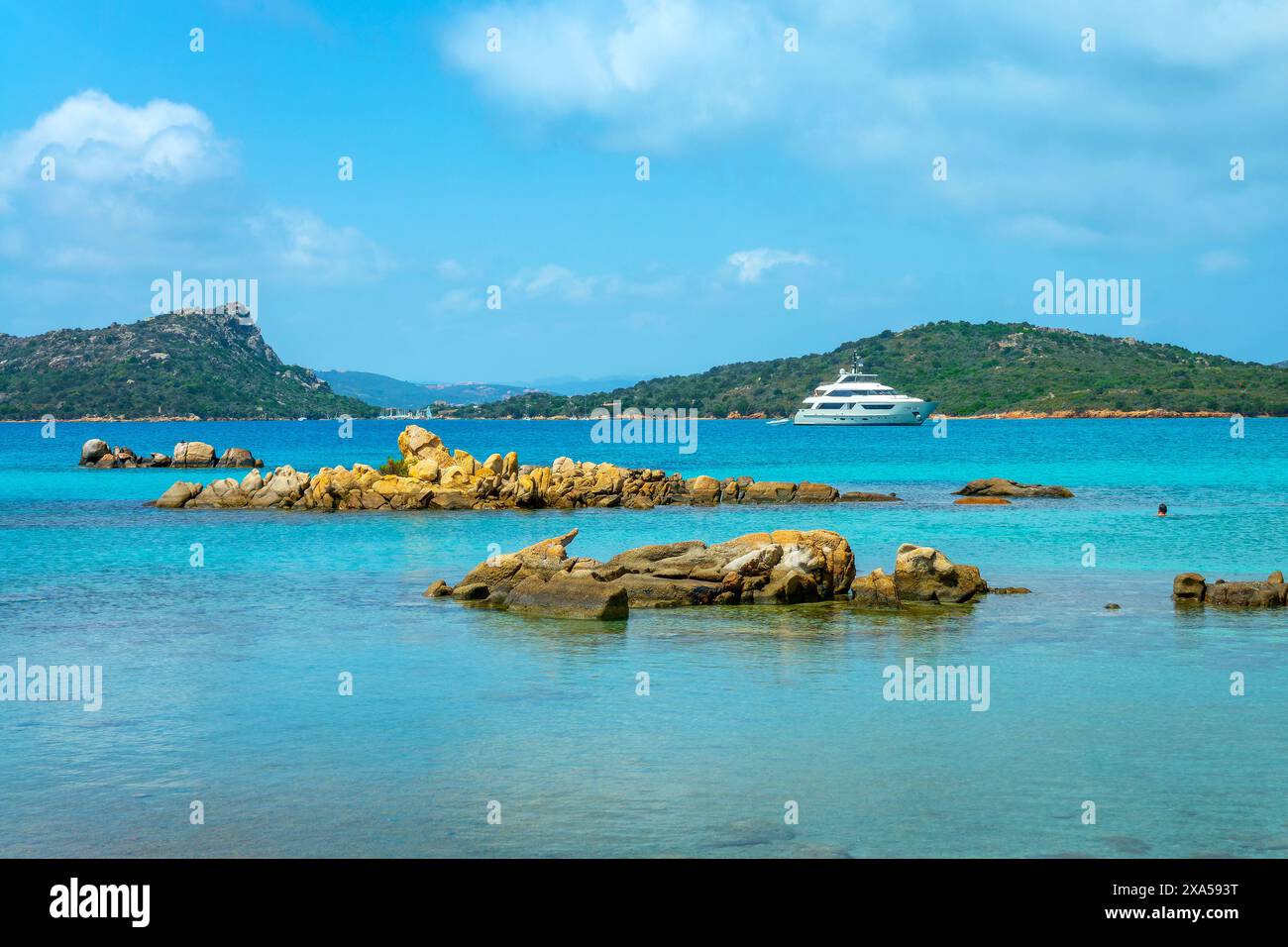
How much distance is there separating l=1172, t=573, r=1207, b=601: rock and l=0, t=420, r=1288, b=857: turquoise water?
637 mm

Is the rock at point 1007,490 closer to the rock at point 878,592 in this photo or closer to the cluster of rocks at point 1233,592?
the cluster of rocks at point 1233,592

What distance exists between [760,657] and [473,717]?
6.20m

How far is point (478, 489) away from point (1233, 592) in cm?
3644

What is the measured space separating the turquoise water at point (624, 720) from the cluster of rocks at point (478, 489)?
1689 centimetres

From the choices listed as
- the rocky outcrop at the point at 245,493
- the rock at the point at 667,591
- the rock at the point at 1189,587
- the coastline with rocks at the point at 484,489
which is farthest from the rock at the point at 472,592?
the rocky outcrop at the point at 245,493

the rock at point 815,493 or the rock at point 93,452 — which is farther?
the rock at point 93,452

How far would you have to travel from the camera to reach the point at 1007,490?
60625 mm

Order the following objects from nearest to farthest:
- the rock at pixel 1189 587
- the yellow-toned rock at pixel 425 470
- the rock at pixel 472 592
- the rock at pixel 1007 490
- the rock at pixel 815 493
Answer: the rock at pixel 1189 587 → the rock at pixel 472 592 → the yellow-toned rock at pixel 425 470 → the rock at pixel 815 493 → the rock at pixel 1007 490

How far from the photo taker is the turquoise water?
13.5 m

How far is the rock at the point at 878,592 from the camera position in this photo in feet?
93.5

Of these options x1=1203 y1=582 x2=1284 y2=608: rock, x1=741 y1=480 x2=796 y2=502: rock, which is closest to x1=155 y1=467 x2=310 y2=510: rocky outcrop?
x1=741 y1=480 x2=796 y2=502: rock
